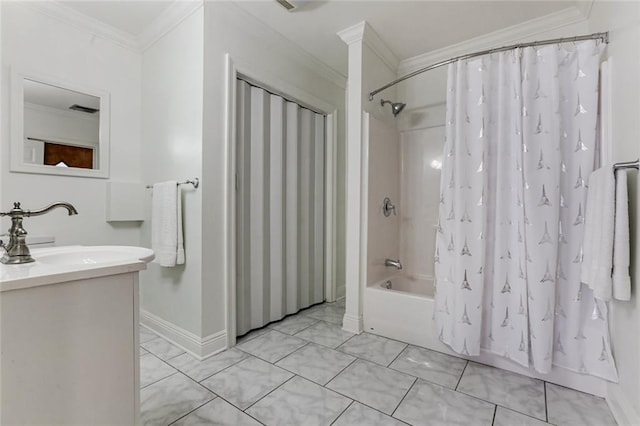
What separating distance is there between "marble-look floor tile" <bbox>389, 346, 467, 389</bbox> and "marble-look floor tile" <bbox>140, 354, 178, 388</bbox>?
4.34 ft

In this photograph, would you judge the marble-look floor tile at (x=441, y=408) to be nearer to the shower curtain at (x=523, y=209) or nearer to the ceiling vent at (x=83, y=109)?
the shower curtain at (x=523, y=209)

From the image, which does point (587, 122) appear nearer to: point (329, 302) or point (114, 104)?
point (329, 302)

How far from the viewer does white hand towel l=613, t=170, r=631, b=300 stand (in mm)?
1188

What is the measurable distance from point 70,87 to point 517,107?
2.89m

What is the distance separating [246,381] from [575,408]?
5.35 ft

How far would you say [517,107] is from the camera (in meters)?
1.59

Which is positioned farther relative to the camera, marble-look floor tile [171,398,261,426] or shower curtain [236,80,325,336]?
shower curtain [236,80,325,336]

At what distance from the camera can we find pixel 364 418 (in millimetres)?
1296

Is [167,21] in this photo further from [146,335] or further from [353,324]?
[353,324]

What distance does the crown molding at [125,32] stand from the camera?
188 cm

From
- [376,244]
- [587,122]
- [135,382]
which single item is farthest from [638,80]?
[135,382]

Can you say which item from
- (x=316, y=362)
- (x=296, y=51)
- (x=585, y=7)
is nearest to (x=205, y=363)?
(x=316, y=362)

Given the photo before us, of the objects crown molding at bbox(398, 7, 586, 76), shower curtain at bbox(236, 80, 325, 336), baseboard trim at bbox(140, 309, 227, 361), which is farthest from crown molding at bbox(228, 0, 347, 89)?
baseboard trim at bbox(140, 309, 227, 361)

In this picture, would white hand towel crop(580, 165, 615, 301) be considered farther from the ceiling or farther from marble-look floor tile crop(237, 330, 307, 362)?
marble-look floor tile crop(237, 330, 307, 362)
